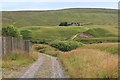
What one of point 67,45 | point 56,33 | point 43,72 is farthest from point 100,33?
point 43,72

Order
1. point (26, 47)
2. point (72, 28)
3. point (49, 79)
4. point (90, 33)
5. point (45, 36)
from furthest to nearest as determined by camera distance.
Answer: point (72, 28)
point (45, 36)
point (90, 33)
point (26, 47)
point (49, 79)

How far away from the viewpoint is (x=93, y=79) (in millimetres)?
15969

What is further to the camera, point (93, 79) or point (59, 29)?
point (59, 29)

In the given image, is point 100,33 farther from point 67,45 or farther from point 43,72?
point 43,72

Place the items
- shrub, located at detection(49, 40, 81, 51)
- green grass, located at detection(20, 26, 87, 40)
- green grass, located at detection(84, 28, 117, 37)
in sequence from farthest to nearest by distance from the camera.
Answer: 1. green grass, located at detection(20, 26, 87, 40)
2. green grass, located at detection(84, 28, 117, 37)
3. shrub, located at detection(49, 40, 81, 51)

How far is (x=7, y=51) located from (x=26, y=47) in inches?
476

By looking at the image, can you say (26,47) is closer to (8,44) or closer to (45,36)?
(8,44)

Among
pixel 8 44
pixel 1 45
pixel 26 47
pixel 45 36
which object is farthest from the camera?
pixel 45 36

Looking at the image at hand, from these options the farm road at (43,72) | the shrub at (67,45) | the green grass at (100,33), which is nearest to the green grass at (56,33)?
the green grass at (100,33)

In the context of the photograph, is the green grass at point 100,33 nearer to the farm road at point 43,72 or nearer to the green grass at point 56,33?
the green grass at point 56,33

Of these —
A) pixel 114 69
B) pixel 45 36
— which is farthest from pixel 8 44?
pixel 45 36

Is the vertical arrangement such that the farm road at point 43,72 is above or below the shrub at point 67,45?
above

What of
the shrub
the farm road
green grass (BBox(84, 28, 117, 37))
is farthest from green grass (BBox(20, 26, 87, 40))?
the farm road

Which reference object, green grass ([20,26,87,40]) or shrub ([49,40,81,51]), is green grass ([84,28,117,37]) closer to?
green grass ([20,26,87,40])
